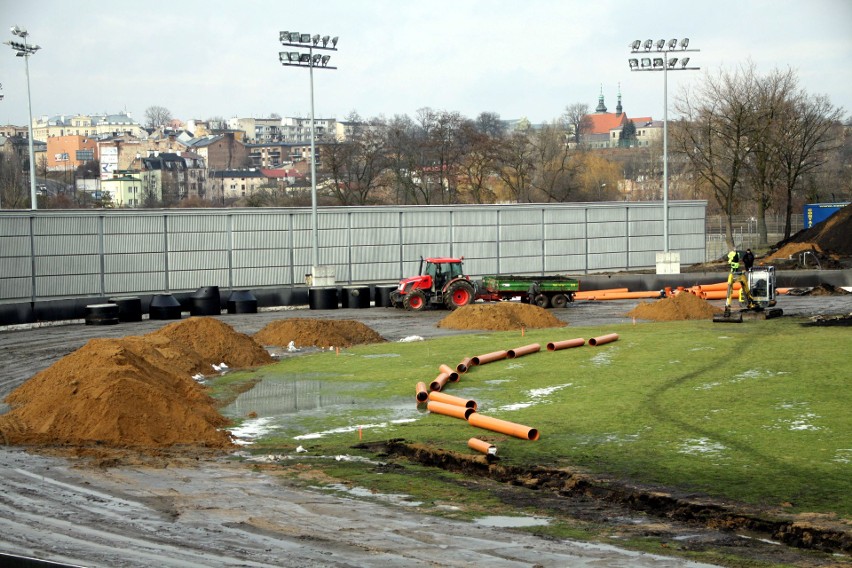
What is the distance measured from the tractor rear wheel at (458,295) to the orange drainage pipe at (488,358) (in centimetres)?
1676

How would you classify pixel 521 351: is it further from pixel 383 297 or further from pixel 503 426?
pixel 383 297

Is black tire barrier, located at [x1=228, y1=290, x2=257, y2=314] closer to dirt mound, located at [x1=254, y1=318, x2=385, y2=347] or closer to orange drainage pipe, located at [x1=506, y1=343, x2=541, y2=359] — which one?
dirt mound, located at [x1=254, y1=318, x2=385, y2=347]

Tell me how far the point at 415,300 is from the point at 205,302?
9059 millimetres

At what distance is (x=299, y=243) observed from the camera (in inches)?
2063

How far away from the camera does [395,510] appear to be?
12.9 metres

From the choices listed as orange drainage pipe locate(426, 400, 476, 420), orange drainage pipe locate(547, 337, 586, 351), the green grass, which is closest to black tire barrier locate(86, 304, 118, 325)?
the green grass

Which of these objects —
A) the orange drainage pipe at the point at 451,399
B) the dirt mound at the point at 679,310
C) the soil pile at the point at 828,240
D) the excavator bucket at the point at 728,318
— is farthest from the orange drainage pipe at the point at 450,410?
the soil pile at the point at 828,240

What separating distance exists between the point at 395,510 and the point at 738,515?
4.26m

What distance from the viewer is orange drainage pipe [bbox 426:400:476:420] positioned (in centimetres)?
1856

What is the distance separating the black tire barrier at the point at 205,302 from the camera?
43.1m

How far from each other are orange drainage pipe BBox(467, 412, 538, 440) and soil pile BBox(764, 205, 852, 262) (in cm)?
4430

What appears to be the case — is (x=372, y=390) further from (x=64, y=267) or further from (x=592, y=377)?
(x=64, y=267)

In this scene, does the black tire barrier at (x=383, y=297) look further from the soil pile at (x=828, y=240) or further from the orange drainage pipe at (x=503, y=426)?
the orange drainage pipe at (x=503, y=426)

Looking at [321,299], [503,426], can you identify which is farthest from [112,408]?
[321,299]
